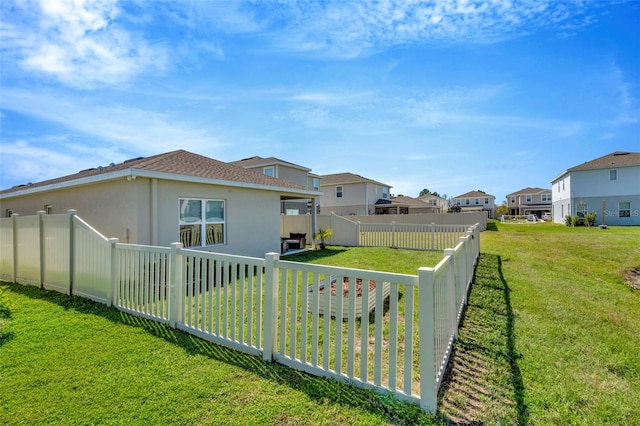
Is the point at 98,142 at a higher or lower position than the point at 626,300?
higher

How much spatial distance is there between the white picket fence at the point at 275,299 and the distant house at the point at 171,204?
1.46 meters

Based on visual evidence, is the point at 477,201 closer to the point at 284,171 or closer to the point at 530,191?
the point at 530,191

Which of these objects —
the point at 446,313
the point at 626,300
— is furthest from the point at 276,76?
the point at 626,300

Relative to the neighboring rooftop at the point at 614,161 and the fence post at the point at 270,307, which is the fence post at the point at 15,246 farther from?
the neighboring rooftop at the point at 614,161

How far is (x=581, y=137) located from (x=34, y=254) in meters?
25.5

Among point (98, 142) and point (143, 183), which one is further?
point (98, 142)

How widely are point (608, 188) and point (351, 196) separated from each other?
79.0 ft

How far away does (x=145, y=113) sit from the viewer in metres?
10.7

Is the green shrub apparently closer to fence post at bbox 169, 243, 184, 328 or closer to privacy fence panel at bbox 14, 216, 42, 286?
fence post at bbox 169, 243, 184, 328

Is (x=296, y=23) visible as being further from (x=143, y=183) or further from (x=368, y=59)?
(x=143, y=183)

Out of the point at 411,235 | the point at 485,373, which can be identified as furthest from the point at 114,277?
the point at 411,235

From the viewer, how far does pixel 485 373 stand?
305cm

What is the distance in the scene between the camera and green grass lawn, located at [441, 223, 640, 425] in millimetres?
2492

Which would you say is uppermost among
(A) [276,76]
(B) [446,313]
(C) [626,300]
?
(A) [276,76]
